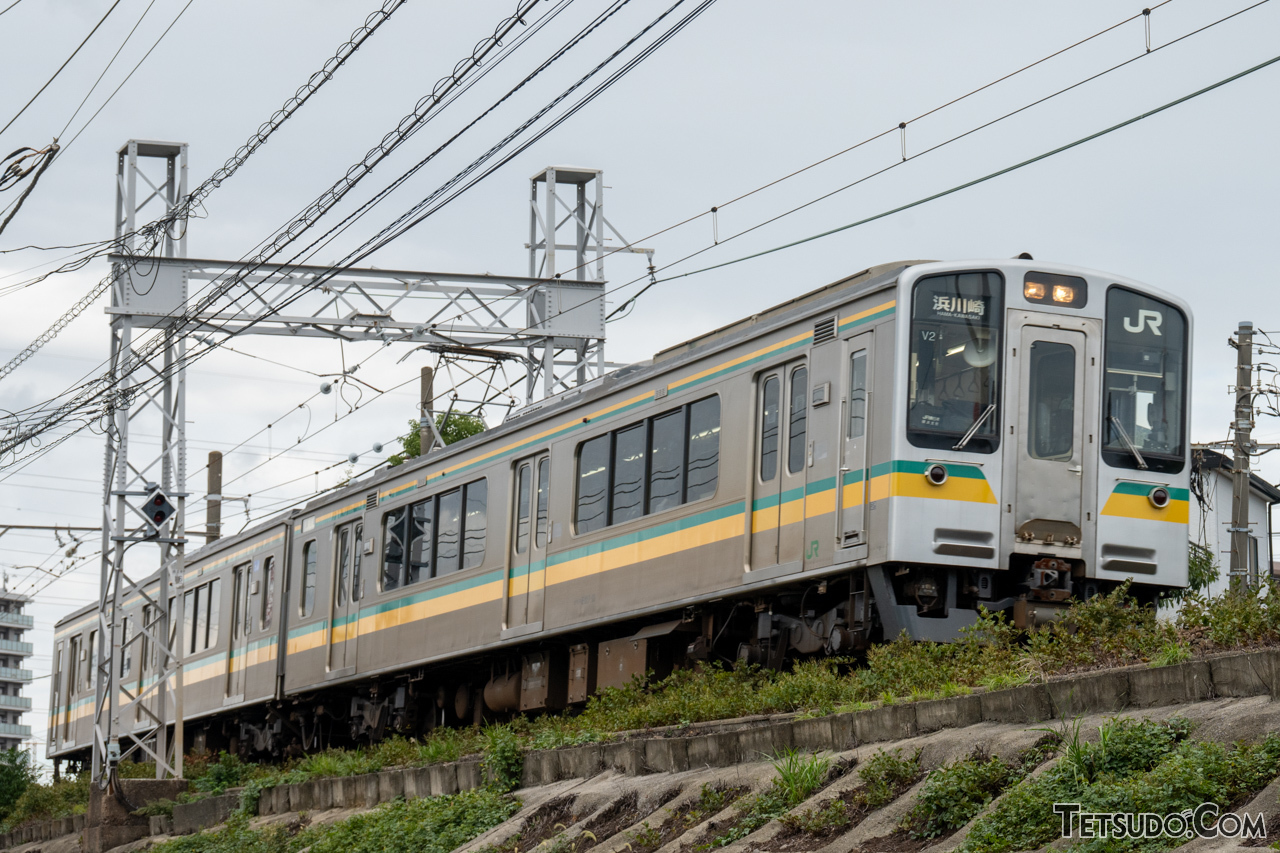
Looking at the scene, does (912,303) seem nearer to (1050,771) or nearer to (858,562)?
(858,562)

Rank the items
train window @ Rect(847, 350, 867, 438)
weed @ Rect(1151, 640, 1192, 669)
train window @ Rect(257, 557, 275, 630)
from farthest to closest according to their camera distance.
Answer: train window @ Rect(257, 557, 275, 630)
train window @ Rect(847, 350, 867, 438)
weed @ Rect(1151, 640, 1192, 669)

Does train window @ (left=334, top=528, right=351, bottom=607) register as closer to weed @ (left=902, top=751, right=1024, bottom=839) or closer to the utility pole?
the utility pole

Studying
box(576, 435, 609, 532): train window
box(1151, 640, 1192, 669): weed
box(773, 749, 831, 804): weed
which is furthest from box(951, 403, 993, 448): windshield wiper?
box(576, 435, 609, 532): train window

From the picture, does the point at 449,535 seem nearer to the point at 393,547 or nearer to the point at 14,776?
the point at 393,547

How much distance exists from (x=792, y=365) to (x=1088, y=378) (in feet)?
6.73

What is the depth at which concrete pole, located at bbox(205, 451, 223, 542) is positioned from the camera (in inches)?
1513

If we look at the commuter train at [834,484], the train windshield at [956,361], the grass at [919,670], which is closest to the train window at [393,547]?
the commuter train at [834,484]

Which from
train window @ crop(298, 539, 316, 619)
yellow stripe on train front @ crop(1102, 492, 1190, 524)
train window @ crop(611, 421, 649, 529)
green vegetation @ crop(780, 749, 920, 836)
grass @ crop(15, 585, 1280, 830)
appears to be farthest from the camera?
train window @ crop(298, 539, 316, 619)

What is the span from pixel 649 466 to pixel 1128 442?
3917 mm

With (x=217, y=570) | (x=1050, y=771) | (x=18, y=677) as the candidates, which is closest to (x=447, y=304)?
(x=217, y=570)

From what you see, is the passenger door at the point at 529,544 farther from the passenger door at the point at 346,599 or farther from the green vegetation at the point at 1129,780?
the green vegetation at the point at 1129,780

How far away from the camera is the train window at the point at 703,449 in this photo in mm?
12508

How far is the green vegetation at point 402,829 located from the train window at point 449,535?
11.1ft
